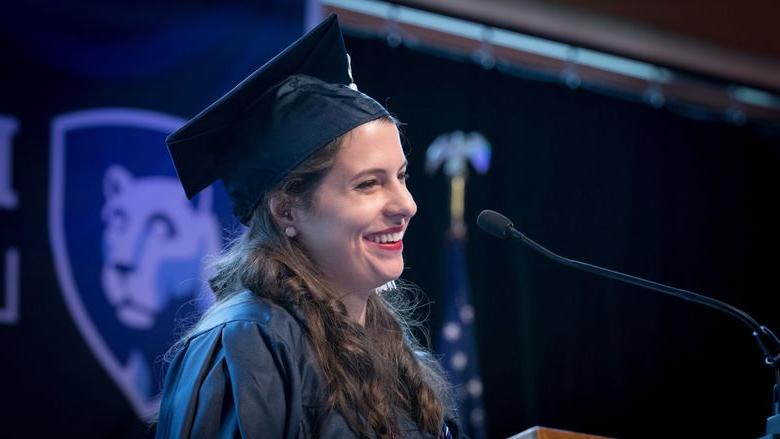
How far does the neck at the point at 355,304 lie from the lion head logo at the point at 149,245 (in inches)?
55.8

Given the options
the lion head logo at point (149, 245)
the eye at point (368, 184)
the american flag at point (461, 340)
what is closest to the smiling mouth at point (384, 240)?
the eye at point (368, 184)

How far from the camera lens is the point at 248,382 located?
1.65 meters

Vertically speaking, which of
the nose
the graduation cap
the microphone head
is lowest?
the microphone head

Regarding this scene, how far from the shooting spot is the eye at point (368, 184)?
1990mm

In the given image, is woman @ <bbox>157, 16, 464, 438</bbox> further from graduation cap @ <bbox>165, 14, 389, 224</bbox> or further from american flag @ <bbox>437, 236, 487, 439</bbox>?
american flag @ <bbox>437, 236, 487, 439</bbox>

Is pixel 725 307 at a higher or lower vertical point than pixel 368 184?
lower

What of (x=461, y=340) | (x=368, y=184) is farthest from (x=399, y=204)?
(x=461, y=340)

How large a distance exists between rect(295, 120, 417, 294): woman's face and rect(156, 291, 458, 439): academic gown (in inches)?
7.4

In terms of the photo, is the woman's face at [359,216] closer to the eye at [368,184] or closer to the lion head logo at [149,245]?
the eye at [368,184]

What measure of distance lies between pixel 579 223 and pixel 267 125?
315 cm

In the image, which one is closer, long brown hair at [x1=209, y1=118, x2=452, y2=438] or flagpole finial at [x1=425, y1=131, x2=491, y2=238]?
long brown hair at [x1=209, y1=118, x2=452, y2=438]

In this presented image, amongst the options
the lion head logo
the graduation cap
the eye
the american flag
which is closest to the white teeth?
the eye

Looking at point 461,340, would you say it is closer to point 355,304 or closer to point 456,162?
point 456,162

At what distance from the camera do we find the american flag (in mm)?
4367
